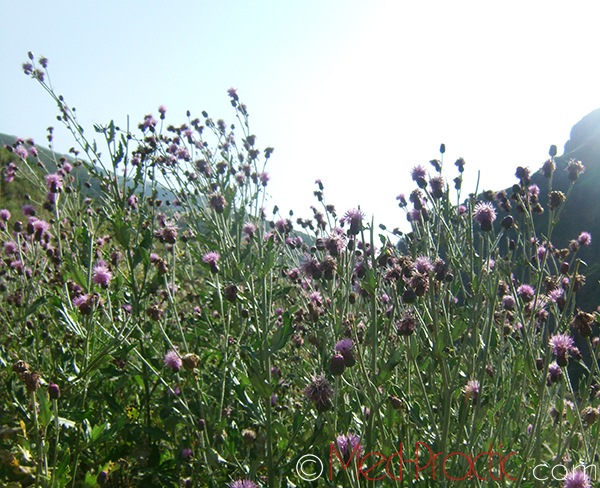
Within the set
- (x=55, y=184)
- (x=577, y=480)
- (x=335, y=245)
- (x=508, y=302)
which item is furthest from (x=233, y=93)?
(x=577, y=480)

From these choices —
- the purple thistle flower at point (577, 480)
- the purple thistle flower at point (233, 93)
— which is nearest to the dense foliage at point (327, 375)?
the purple thistle flower at point (577, 480)

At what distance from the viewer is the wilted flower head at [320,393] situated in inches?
72.0

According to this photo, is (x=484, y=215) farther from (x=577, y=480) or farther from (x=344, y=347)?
(x=577, y=480)

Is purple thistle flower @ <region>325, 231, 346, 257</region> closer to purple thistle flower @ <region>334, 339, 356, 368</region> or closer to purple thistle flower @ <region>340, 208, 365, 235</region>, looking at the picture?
purple thistle flower @ <region>340, 208, 365, 235</region>

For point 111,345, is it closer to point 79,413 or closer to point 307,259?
point 79,413

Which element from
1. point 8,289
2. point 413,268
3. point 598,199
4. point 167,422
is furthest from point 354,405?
point 598,199

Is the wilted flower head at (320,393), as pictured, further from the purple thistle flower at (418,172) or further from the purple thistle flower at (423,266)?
the purple thistle flower at (418,172)

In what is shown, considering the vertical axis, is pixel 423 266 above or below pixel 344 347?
above

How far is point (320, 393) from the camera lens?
73.8 inches

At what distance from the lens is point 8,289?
4.61 metres

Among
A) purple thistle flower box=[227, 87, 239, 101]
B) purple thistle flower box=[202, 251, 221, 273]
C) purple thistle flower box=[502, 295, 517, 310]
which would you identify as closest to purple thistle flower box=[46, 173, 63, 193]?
purple thistle flower box=[202, 251, 221, 273]

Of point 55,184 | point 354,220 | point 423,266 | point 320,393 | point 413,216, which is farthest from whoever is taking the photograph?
point 55,184

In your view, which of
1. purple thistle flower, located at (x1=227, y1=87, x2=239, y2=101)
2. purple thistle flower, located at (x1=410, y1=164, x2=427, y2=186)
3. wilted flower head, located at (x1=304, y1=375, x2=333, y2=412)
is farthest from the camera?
purple thistle flower, located at (x1=227, y1=87, x2=239, y2=101)

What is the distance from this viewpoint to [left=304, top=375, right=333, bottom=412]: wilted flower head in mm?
1829
